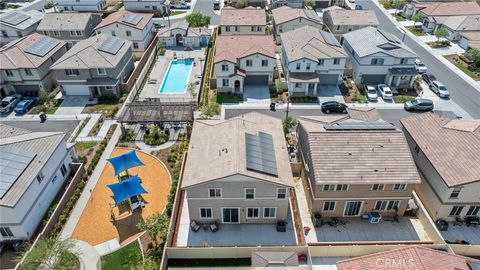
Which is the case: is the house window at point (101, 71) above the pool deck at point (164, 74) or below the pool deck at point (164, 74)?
above

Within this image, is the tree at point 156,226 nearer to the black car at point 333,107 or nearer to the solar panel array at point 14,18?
the black car at point 333,107

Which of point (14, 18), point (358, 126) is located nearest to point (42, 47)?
point (14, 18)

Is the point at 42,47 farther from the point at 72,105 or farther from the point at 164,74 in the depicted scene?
the point at 164,74

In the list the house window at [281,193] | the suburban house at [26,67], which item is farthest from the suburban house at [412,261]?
the suburban house at [26,67]

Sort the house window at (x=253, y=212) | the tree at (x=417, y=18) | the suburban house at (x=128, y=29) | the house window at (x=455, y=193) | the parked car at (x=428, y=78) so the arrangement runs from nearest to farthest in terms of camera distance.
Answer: the house window at (x=455, y=193), the house window at (x=253, y=212), the parked car at (x=428, y=78), the suburban house at (x=128, y=29), the tree at (x=417, y=18)

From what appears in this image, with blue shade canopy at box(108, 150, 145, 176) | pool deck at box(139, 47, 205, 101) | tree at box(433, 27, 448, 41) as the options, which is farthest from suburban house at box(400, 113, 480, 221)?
tree at box(433, 27, 448, 41)
